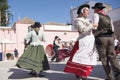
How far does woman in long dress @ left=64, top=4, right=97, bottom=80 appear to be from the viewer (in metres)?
6.16

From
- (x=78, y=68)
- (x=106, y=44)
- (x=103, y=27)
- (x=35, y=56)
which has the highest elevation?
(x=103, y=27)

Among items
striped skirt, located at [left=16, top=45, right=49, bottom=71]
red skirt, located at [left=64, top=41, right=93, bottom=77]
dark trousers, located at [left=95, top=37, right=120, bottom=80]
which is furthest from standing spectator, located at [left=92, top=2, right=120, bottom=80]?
striped skirt, located at [left=16, top=45, right=49, bottom=71]

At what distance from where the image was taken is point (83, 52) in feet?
20.4

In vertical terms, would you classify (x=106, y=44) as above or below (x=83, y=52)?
above

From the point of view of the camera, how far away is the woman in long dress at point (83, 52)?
616 centimetres

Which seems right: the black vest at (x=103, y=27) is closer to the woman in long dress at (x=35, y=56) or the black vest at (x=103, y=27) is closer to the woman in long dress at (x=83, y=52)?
the woman in long dress at (x=83, y=52)

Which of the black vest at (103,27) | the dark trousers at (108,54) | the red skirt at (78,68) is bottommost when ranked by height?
the red skirt at (78,68)

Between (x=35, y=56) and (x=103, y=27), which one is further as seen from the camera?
(x=35, y=56)

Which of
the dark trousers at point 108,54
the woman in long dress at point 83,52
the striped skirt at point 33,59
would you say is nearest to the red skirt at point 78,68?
the woman in long dress at point 83,52

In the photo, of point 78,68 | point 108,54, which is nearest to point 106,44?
point 108,54

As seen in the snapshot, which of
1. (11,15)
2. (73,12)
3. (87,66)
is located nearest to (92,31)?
(87,66)

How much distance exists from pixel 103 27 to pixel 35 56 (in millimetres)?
2426

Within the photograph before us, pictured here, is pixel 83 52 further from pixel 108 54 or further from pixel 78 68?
pixel 108 54

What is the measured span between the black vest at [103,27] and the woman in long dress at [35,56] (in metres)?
2.21
